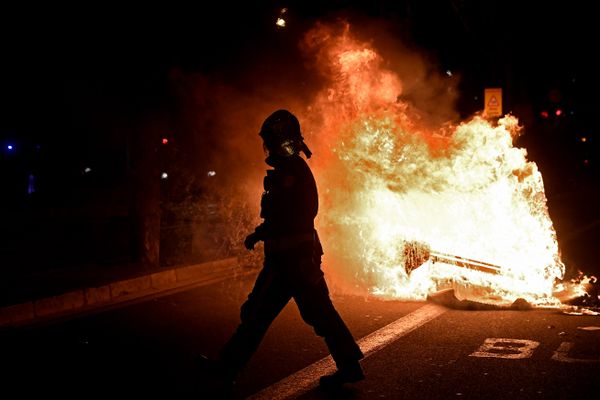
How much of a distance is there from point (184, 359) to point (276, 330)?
126 centimetres

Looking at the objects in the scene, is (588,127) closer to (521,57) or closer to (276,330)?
(521,57)

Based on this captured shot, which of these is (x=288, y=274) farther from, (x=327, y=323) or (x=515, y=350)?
(x=515, y=350)

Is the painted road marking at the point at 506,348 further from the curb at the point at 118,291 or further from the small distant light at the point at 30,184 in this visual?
the small distant light at the point at 30,184

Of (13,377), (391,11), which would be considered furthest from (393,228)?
(391,11)

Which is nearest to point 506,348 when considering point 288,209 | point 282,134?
point 288,209

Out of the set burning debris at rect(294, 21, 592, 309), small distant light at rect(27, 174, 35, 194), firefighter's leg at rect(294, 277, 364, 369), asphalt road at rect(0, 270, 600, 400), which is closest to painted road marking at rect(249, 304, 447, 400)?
asphalt road at rect(0, 270, 600, 400)

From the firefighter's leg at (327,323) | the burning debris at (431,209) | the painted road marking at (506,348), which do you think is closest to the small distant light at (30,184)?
the burning debris at (431,209)

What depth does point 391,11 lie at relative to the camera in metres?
15.4

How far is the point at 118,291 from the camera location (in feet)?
30.1

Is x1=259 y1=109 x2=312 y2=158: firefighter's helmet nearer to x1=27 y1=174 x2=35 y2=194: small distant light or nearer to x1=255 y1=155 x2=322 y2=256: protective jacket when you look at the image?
x1=255 y1=155 x2=322 y2=256: protective jacket

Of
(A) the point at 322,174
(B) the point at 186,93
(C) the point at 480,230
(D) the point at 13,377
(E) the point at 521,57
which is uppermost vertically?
(E) the point at 521,57

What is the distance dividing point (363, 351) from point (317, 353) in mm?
408

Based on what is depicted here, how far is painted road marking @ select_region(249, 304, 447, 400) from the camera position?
15.6ft

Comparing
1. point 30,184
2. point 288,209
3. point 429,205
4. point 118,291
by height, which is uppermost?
point 30,184
